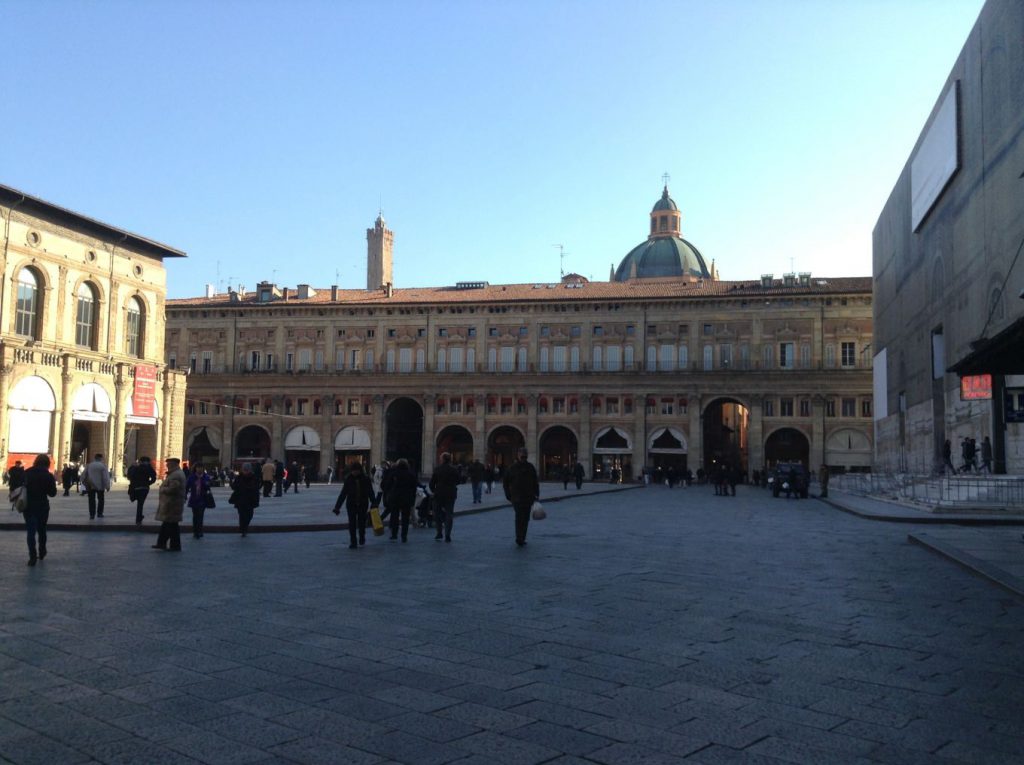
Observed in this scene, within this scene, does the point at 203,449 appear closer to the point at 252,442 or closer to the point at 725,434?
the point at 252,442

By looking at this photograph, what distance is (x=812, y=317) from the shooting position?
203 feet

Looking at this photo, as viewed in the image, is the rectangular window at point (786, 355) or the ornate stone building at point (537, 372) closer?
the ornate stone building at point (537, 372)

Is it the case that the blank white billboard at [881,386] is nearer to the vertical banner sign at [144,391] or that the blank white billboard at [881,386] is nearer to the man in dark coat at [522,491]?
the vertical banner sign at [144,391]

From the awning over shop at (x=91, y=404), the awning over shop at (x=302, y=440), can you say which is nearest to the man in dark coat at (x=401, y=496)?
the awning over shop at (x=91, y=404)

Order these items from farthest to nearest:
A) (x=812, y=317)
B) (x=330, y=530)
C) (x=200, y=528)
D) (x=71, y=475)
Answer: (x=812, y=317)
(x=71, y=475)
(x=330, y=530)
(x=200, y=528)

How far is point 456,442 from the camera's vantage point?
6738cm

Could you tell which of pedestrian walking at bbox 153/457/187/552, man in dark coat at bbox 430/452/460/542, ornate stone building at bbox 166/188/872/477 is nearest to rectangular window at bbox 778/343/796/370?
ornate stone building at bbox 166/188/872/477

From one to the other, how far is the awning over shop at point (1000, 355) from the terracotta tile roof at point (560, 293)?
51.0 m

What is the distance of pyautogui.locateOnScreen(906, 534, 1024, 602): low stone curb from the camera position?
966 cm

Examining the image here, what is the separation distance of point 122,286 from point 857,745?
44.8 meters

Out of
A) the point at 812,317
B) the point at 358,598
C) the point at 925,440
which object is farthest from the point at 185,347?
the point at 358,598

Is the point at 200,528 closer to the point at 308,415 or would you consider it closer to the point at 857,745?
the point at 857,745

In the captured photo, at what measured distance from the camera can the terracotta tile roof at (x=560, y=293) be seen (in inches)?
2470

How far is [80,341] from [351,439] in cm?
2680
